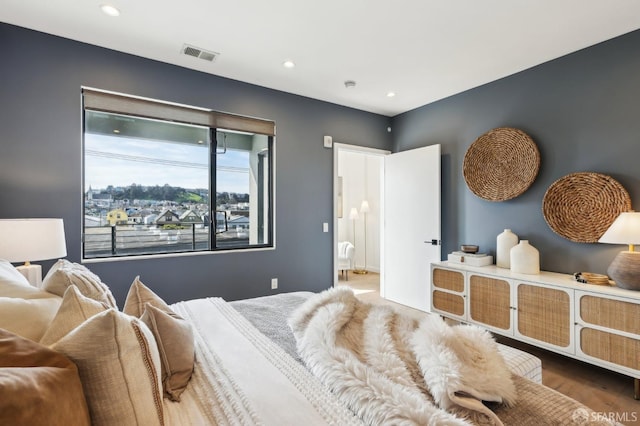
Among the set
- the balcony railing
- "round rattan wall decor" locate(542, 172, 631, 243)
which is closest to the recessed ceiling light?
the balcony railing

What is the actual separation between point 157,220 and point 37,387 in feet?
9.29

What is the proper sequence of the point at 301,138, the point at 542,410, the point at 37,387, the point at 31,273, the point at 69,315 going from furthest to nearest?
the point at 301,138 → the point at 31,273 → the point at 542,410 → the point at 69,315 → the point at 37,387

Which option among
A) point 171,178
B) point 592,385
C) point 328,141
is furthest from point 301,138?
point 592,385

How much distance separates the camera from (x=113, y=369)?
0.73 m

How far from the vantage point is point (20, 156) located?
2.42m

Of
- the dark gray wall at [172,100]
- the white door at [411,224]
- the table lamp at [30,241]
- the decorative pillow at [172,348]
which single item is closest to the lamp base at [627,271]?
the white door at [411,224]

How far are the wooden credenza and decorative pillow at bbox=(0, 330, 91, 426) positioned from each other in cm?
295

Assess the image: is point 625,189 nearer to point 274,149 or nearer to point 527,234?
point 527,234

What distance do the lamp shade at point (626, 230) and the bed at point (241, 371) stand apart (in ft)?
4.52

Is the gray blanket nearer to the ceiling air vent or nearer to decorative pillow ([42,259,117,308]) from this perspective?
decorative pillow ([42,259,117,308])

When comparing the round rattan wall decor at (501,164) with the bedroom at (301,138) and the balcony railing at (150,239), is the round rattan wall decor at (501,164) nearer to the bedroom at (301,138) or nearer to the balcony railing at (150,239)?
the bedroom at (301,138)

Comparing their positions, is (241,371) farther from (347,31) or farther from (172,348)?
(347,31)

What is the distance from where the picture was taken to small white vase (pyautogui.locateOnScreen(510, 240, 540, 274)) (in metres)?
2.76

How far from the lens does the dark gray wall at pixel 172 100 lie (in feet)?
7.95
